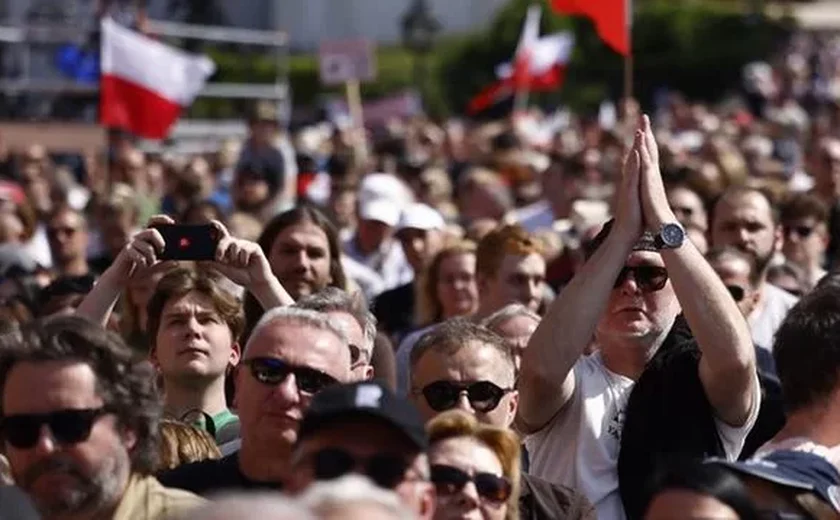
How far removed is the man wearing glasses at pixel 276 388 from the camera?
257 inches

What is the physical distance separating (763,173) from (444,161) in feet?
22.8

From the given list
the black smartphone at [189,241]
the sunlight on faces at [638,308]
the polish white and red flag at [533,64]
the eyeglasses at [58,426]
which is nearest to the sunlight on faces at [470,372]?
the sunlight on faces at [638,308]

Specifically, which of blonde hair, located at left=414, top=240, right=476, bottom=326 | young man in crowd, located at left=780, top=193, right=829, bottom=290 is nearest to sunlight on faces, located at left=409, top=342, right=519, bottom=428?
blonde hair, located at left=414, top=240, right=476, bottom=326

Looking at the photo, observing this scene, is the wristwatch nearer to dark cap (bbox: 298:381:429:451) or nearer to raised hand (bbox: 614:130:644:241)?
raised hand (bbox: 614:130:644:241)

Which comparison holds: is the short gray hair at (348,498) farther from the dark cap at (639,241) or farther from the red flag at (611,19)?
the red flag at (611,19)

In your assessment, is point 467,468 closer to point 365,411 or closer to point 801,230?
point 365,411

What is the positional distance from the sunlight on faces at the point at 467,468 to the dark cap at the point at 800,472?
570 mm

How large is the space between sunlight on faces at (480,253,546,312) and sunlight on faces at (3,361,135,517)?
4.77 meters

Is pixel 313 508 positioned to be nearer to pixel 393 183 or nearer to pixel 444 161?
pixel 393 183

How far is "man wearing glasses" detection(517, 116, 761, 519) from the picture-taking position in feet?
23.0

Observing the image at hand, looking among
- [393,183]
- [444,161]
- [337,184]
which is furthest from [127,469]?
[444,161]

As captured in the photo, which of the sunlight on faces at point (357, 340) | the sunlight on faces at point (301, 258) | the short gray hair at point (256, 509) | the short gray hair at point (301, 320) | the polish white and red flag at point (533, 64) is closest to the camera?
the short gray hair at point (256, 509)

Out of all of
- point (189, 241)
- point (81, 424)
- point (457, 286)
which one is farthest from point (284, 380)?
point (457, 286)

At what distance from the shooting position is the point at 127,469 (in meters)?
5.91
